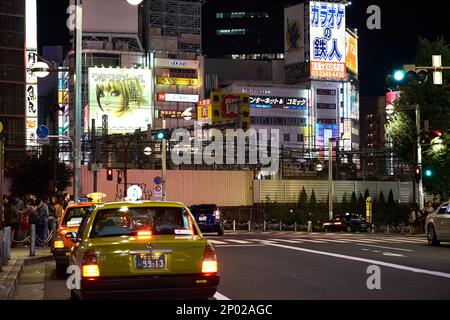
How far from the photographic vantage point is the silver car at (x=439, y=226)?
24.0 metres

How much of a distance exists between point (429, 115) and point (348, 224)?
9.23 metres

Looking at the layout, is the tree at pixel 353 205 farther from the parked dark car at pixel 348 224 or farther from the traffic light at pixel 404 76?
the traffic light at pixel 404 76

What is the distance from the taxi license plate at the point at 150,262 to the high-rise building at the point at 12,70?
294 feet

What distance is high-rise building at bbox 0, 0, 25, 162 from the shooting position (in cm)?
9762

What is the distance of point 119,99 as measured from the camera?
118000 mm

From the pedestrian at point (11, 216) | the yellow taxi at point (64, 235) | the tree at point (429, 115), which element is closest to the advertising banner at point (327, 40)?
the tree at point (429, 115)

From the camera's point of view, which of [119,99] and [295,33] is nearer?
[119,99]

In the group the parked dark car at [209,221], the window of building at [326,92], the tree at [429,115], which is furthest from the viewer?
the window of building at [326,92]

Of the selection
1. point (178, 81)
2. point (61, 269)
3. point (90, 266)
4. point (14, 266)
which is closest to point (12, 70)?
point (178, 81)

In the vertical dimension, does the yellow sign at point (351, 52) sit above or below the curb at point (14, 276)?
above

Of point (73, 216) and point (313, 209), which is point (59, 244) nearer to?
point (73, 216)

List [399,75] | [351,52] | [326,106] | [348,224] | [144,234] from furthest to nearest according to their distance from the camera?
[351,52], [326,106], [348,224], [399,75], [144,234]

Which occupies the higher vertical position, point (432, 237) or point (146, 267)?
point (146, 267)
